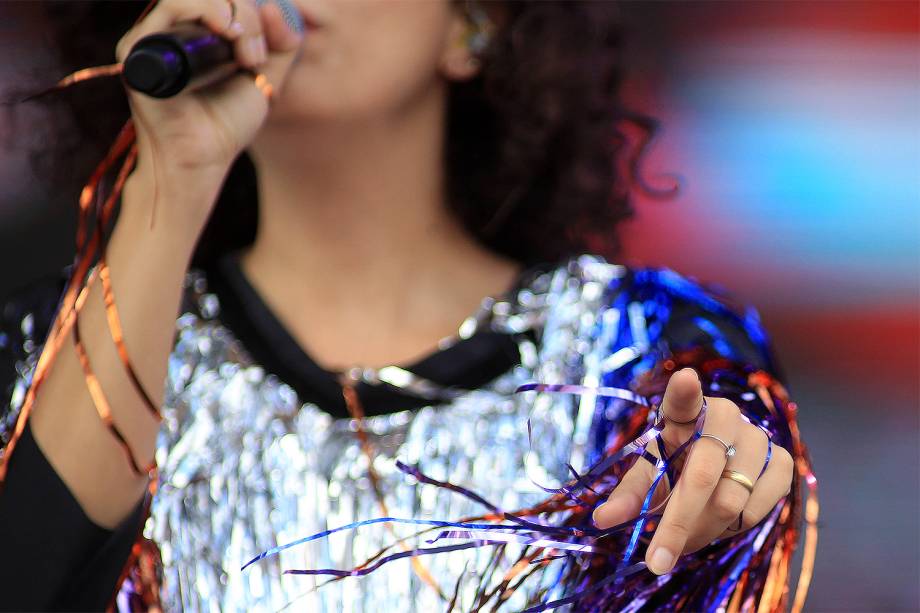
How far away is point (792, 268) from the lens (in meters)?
1.87

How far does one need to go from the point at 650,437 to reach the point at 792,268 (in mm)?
1355

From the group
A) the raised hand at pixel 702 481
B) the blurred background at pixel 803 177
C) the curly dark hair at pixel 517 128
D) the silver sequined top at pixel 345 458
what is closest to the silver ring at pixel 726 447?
the raised hand at pixel 702 481

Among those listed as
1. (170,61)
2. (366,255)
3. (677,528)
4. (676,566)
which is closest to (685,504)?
(677,528)

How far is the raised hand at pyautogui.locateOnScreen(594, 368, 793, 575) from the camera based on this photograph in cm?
55

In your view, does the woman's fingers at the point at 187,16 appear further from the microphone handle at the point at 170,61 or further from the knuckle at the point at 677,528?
the knuckle at the point at 677,528

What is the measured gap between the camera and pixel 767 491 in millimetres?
603

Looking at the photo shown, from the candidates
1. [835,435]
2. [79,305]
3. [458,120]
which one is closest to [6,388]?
[79,305]

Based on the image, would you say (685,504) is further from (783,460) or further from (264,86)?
(264,86)

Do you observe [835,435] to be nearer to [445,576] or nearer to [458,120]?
[458,120]

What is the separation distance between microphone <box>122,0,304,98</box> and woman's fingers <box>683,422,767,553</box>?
0.41 metres

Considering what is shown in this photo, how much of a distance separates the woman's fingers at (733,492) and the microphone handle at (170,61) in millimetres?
405

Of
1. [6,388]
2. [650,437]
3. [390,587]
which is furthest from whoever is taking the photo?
[6,388]

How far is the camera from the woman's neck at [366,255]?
1.09 m

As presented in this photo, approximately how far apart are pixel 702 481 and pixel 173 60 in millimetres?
411
